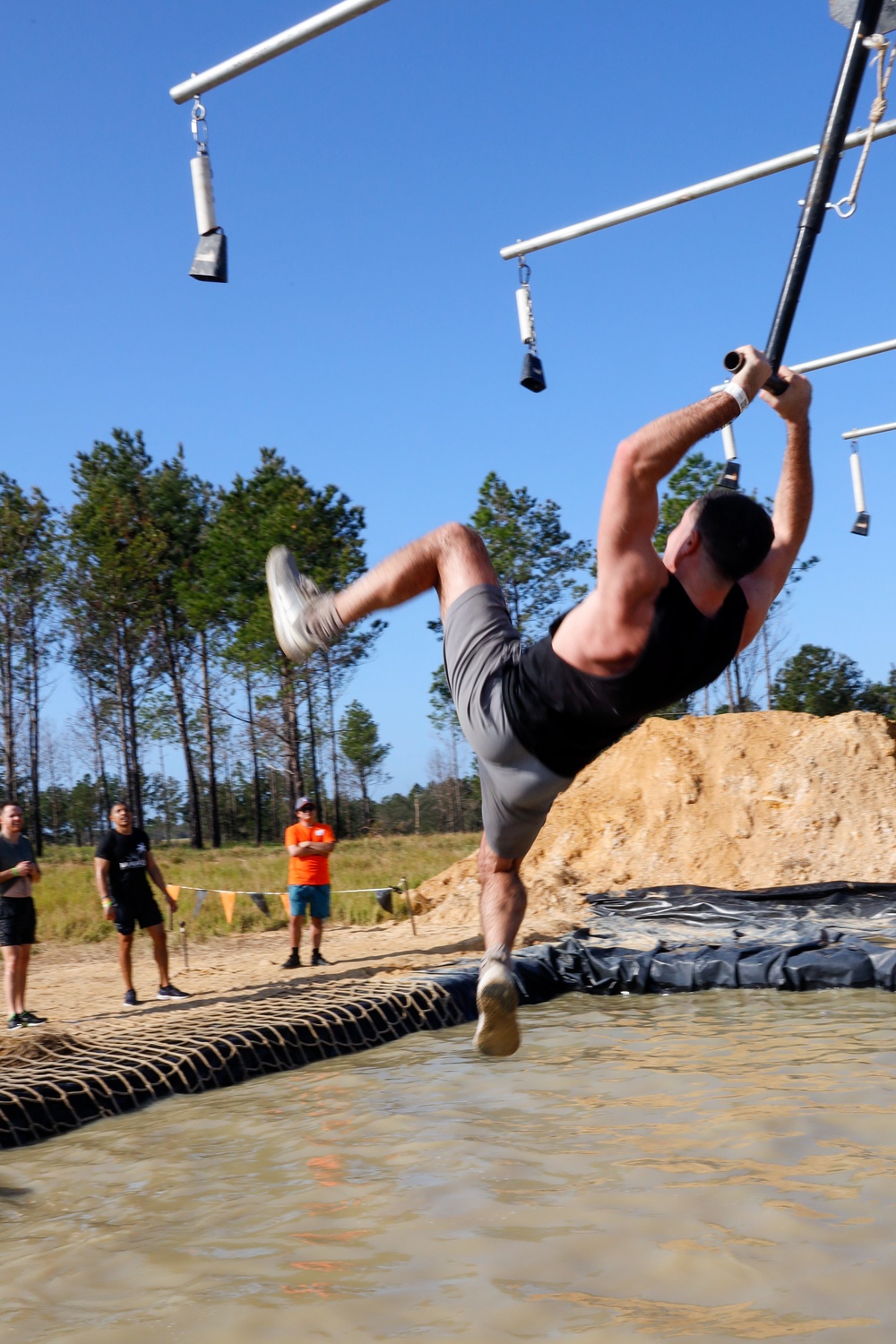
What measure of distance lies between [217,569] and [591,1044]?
2783 centimetres

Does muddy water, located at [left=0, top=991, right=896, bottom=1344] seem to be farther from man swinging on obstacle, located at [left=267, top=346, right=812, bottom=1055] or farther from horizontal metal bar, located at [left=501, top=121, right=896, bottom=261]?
horizontal metal bar, located at [left=501, top=121, right=896, bottom=261]

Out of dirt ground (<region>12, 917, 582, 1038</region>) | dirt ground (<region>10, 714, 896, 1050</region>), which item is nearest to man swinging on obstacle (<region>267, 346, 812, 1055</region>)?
dirt ground (<region>12, 917, 582, 1038</region>)

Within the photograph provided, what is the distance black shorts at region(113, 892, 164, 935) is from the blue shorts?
1.84 metres

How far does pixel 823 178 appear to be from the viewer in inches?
136

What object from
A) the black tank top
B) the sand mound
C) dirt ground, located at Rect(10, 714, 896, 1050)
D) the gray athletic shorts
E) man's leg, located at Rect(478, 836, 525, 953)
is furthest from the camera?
the sand mound

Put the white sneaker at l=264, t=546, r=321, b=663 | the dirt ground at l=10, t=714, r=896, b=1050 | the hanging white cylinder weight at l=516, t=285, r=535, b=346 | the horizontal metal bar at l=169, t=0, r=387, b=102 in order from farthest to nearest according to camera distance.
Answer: the dirt ground at l=10, t=714, r=896, b=1050 < the hanging white cylinder weight at l=516, t=285, r=535, b=346 < the horizontal metal bar at l=169, t=0, r=387, b=102 < the white sneaker at l=264, t=546, r=321, b=663

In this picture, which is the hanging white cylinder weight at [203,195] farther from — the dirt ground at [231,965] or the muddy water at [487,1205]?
the dirt ground at [231,965]

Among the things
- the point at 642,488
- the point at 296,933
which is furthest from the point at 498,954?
the point at 296,933

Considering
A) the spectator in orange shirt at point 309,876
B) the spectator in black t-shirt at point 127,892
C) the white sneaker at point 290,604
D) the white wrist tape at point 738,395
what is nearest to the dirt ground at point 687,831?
the spectator in orange shirt at point 309,876

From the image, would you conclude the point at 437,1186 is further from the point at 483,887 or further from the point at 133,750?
the point at 133,750

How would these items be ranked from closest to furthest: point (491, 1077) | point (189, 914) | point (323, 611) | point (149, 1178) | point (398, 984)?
point (323, 611)
point (149, 1178)
point (491, 1077)
point (398, 984)
point (189, 914)

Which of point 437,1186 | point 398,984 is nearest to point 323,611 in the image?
point 437,1186

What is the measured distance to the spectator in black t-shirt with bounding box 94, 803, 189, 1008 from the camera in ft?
32.4

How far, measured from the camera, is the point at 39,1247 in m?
4.49
